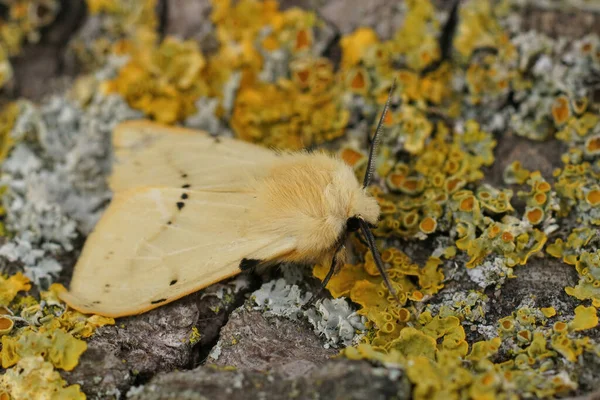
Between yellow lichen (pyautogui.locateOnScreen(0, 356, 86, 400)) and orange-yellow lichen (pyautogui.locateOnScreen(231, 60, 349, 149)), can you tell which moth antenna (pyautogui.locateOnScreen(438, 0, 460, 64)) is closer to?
orange-yellow lichen (pyautogui.locateOnScreen(231, 60, 349, 149))

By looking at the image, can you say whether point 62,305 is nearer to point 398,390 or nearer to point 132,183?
point 132,183

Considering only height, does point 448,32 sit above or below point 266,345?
above

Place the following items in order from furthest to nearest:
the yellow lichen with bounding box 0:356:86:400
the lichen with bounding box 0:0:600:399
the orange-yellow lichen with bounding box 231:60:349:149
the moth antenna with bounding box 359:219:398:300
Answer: the orange-yellow lichen with bounding box 231:60:349:149 → the moth antenna with bounding box 359:219:398:300 → the lichen with bounding box 0:0:600:399 → the yellow lichen with bounding box 0:356:86:400

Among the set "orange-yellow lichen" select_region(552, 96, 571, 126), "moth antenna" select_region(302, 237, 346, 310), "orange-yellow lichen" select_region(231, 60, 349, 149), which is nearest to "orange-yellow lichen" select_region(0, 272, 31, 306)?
"moth antenna" select_region(302, 237, 346, 310)

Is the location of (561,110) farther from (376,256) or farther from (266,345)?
(266,345)

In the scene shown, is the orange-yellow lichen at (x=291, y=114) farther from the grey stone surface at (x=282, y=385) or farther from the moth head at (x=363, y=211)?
the grey stone surface at (x=282, y=385)

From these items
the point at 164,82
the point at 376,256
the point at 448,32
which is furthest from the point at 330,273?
the point at 448,32

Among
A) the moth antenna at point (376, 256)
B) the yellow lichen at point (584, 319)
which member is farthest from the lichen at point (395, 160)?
the moth antenna at point (376, 256)

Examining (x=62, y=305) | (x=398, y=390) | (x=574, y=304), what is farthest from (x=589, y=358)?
(x=62, y=305)
